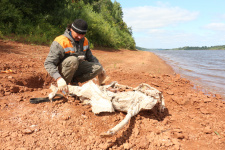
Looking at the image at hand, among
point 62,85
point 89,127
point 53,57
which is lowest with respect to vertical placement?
point 89,127

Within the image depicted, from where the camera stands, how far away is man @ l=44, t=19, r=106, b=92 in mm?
2619

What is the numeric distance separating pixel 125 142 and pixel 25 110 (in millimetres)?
1457

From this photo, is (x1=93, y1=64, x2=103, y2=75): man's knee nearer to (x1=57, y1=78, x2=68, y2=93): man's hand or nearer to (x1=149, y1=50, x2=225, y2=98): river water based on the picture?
(x1=57, y1=78, x2=68, y2=93): man's hand

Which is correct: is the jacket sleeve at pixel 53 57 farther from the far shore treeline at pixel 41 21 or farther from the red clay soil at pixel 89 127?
the far shore treeline at pixel 41 21

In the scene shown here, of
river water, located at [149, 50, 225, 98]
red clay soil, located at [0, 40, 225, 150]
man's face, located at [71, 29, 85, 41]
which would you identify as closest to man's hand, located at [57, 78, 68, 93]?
red clay soil, located at [0, 40, 225, 150]

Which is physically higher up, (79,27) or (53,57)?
(79,27)

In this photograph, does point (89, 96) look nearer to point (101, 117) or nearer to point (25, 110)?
point (101, 117)

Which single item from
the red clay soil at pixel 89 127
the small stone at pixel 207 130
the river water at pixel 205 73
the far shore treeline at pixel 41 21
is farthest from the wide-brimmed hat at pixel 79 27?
the far shore treeline at pixel 41 21

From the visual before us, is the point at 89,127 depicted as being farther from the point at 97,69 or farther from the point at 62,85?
the point at 97,69

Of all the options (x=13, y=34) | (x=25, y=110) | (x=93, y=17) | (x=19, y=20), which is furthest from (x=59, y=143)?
(x=93, y=17)

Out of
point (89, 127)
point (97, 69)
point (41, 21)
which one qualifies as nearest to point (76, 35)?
point (97, 69)

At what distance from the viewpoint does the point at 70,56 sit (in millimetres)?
2930

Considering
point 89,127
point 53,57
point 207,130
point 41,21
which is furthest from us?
point 41,21

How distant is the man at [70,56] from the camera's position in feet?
Answer: 8.59
